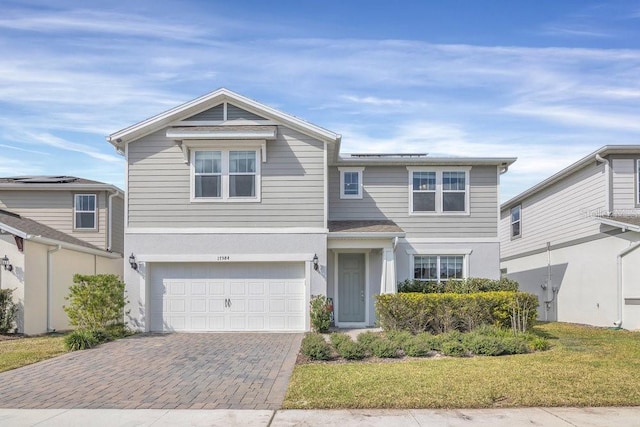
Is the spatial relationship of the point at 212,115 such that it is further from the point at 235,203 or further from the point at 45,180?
the point at 45,180

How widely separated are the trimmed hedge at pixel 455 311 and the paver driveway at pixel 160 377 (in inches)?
109

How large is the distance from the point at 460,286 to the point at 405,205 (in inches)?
129

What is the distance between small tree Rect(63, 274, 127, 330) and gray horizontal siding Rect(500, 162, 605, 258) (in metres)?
15.0

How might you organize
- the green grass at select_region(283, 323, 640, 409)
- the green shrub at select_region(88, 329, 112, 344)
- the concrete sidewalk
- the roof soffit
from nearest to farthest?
the concrete sidewalk, the green grass at select_region(283, 323, 640, 409), the green shrub at select_region(88, 329, 112, 344), the roof soffit

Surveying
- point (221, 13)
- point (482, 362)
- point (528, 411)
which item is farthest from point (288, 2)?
point (528, 411)

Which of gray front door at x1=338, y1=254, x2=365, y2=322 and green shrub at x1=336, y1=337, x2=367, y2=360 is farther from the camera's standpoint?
gray front door at x1=338, y1=254, x2=365, y2=322

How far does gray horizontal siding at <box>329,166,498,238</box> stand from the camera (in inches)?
770

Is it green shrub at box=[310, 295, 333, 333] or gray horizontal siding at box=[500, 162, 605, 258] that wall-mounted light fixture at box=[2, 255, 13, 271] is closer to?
green shrub at box=[310, 295, 333, 333]

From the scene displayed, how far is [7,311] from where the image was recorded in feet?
55.5

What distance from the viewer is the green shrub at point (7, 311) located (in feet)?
55.2

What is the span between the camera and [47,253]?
18.8 metres

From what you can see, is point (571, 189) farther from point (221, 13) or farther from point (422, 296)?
point (221, 13)

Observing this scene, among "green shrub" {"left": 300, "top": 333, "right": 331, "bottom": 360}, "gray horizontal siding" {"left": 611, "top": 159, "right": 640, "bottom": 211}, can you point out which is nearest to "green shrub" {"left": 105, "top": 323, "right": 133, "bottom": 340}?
"green shrub" {"left": 300, "top": 333, "right": 331, "bottom": 360}

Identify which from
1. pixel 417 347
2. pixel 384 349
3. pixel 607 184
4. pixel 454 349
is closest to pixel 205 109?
pixel 384 349
